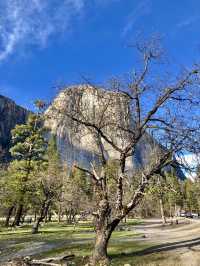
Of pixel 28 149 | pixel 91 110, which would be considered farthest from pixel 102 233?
pixel 28 149

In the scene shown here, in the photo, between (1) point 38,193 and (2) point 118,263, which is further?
(1) point 38,193

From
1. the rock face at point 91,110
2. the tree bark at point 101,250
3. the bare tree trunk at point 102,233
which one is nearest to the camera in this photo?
the tree bark at point 101,250

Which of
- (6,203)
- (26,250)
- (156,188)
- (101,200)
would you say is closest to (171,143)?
(156,188)

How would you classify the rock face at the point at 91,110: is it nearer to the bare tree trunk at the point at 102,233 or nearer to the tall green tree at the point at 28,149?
the bare tree trunk at the point at 102,233

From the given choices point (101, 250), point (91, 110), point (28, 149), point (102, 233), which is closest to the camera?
point (101, 250)

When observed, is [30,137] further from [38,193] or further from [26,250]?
[26,250]

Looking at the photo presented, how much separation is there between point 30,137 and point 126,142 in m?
40.0

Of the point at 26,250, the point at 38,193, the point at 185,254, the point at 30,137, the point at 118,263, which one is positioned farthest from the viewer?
the point at 30,137

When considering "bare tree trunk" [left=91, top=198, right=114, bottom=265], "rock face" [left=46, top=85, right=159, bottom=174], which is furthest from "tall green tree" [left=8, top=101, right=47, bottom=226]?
"bare tree trunk" [left=91, top=198, right=114, bottom=265]

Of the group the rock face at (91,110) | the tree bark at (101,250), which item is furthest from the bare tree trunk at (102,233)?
the rock face at (91,110)

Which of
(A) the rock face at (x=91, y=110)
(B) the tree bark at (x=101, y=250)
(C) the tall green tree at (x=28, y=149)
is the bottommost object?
(B) the tree bark at (x=101, y=250)

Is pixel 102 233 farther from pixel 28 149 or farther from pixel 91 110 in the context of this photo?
pixel 28 149

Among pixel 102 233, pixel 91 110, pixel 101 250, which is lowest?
pixel 101 250

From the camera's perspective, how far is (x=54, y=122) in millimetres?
20938
